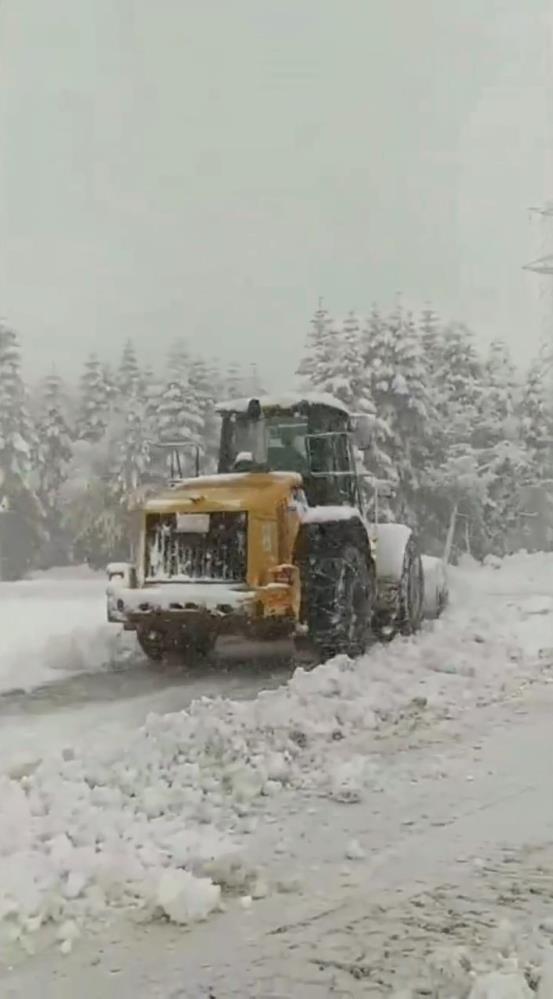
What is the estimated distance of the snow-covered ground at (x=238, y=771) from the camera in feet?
5.32

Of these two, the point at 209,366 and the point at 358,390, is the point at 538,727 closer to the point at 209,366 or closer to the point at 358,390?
the point at 358,390

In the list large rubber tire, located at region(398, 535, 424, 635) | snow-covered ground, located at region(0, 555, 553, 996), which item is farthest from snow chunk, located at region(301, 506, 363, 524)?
snow-covered ground, located at region(0, 555, 553, 996)

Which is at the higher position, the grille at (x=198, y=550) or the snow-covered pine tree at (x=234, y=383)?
the snow-covered pine tree at (x=234, y=383)

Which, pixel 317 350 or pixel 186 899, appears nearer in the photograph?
pixel 186 899

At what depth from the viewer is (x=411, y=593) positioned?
194cm

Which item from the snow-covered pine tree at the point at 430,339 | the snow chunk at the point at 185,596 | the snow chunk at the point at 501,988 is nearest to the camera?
the snow chunk at the point at 501,988

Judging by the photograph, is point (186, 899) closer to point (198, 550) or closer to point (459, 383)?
point (198, 550)

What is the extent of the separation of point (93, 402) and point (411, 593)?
2.02 feet

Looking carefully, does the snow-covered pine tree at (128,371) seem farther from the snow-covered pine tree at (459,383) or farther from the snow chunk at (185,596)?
the snow-covered pine tree at (459,383)

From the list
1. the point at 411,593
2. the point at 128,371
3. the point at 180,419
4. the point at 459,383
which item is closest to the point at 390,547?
the point at 411,593

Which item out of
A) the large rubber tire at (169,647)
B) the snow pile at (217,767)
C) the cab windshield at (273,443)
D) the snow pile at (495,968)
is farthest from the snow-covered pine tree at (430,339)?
the snow pile at (495,968)

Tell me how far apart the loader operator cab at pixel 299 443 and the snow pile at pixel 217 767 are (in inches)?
10.2

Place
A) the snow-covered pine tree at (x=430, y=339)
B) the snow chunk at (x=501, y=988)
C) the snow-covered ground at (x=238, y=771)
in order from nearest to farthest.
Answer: the snow chunk at (x=501, y=988)
the snow-covered ground at (x=238, y=771)
the snow-covered pine tree at (x=430, y=339)

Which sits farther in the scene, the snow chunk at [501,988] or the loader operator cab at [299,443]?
the loader operator cab at [299,443]
